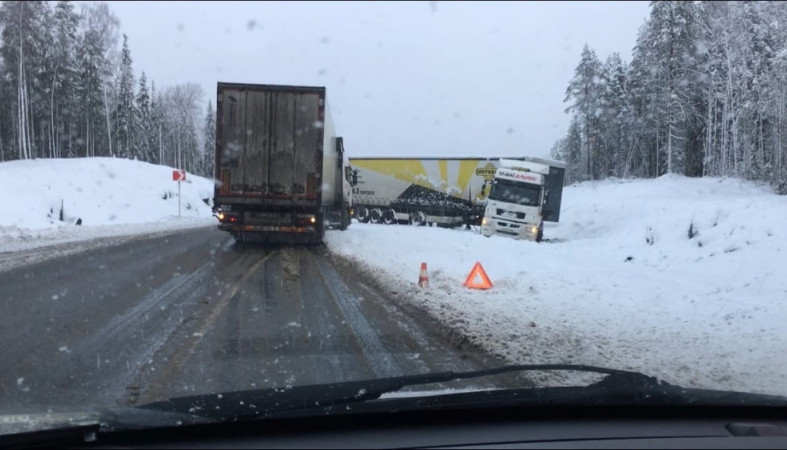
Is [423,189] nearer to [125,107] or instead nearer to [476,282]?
[476,282]

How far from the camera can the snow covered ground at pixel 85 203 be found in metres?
20.0

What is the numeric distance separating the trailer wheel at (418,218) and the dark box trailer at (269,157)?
18.0 m

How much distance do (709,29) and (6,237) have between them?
2072 centimetres

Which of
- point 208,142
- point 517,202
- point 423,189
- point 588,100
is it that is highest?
point 208,142

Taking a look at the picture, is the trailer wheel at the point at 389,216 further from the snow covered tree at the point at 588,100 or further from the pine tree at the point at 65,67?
the pine tree at the point at 65,67

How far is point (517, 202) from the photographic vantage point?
2475 cm

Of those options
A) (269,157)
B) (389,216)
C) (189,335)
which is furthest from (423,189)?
(189,335)

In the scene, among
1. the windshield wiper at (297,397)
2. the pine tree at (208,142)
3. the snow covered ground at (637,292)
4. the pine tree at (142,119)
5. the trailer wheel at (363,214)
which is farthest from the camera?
the pine tree at (208,142)

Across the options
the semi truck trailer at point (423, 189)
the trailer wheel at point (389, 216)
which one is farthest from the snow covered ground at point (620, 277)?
the trailer wheel at point (389, 216)

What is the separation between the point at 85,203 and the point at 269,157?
22.0 m

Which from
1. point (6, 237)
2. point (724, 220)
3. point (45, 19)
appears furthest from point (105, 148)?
point (724, 220)

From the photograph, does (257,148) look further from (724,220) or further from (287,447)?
(287,447)

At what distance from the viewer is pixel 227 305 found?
8.89 meters

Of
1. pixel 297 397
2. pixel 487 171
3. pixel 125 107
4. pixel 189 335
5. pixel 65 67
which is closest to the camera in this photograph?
pixel 297 397
